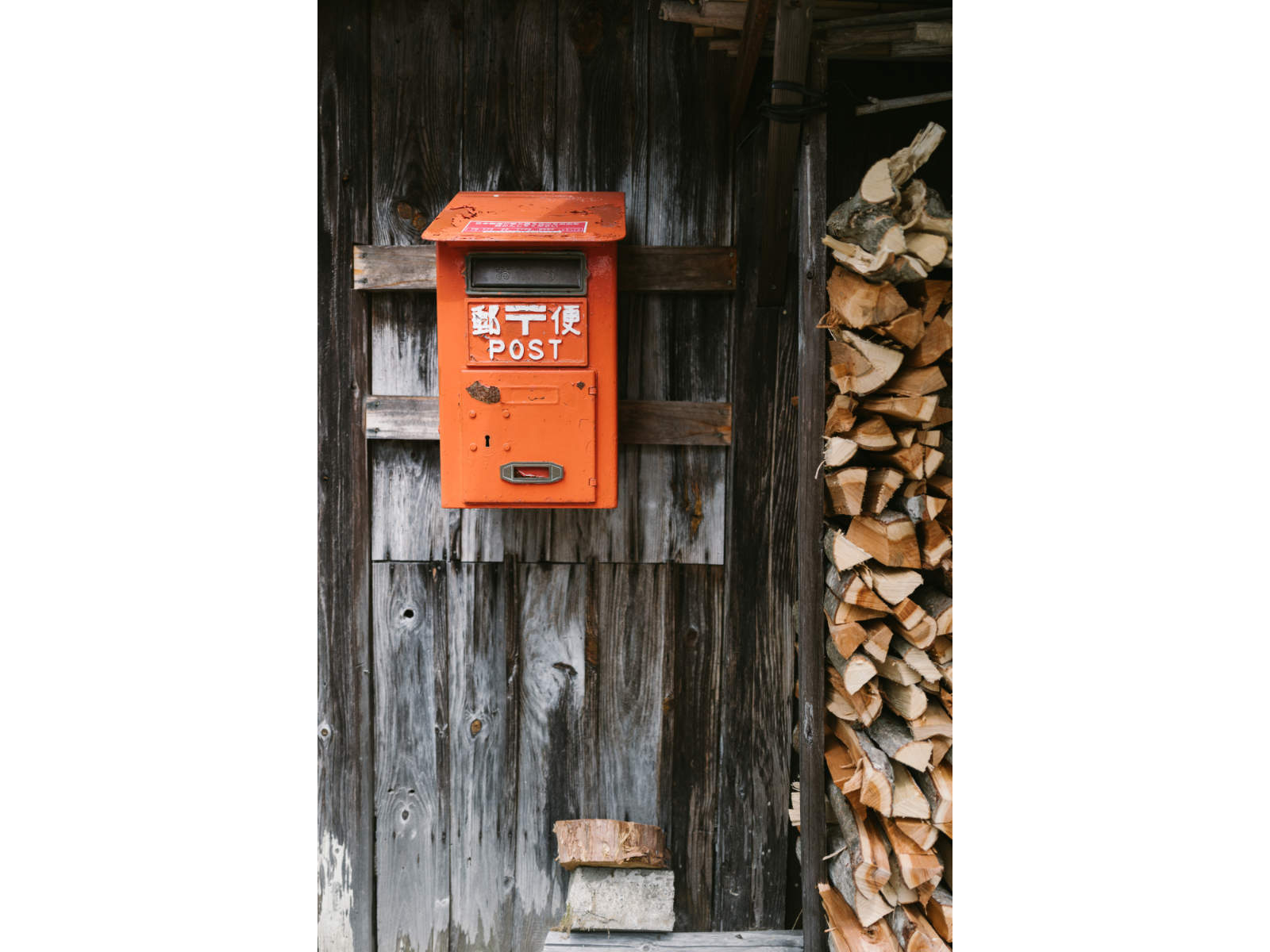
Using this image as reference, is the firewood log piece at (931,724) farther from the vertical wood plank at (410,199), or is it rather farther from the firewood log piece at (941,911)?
the vertical wood plank at (410,199)

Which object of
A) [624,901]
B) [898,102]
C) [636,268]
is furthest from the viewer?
[624,901]

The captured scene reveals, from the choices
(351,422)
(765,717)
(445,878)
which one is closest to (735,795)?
(765,717)

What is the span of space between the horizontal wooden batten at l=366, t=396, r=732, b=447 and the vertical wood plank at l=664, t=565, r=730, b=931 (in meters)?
0.39

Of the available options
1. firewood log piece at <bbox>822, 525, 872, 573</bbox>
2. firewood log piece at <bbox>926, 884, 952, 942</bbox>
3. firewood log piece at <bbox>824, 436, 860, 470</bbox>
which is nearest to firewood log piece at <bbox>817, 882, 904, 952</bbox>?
firewood log piece at <bbox>926, 884, 952, 942</bbox>

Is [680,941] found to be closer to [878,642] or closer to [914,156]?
[878,642]

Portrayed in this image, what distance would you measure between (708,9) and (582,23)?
1.58 feet

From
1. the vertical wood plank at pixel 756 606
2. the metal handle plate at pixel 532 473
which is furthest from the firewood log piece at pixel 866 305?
the metal handle plate at pixel 532 473

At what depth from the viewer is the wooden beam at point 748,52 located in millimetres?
1547

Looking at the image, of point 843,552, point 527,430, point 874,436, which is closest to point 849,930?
point 843,552

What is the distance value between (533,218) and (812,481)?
0.92 meters

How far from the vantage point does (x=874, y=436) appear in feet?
5.79

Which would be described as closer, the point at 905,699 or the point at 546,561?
the point at 905,699

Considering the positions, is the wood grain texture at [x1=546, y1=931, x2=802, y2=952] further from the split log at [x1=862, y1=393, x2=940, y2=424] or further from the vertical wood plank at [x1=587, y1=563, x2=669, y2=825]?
the split log at [x1=862, y1=393, x2=940, y2=424]

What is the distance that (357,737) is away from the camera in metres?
2.14
